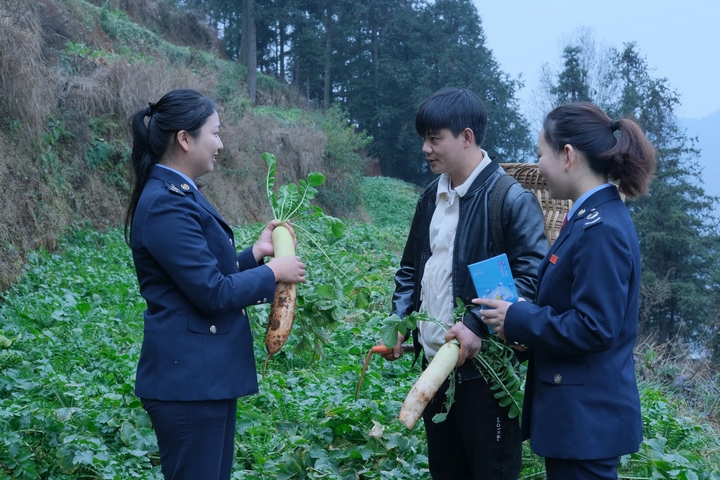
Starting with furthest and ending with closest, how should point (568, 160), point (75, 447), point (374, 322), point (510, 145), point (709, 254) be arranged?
point (510, 145)
point (709, 254)
point (374, 322)
point (75, 447)
point (568, 160)

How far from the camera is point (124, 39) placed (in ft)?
69.1

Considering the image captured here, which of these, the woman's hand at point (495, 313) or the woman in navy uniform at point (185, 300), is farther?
the woman's hand at point (495, 313)

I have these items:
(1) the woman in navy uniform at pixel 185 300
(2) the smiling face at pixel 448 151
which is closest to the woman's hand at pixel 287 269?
(1) the woman in navy uniform at pixel 185 300

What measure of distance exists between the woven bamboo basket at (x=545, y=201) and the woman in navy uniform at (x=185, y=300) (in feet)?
9.03

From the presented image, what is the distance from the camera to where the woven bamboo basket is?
4.73 metres

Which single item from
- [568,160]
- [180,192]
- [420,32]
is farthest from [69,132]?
[420,32]

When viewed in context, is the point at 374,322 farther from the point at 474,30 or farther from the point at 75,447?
the point at 474,30

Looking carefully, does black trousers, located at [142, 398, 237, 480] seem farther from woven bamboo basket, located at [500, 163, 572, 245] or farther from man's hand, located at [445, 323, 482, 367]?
woven bamboo basket, located at [500, 163, 572, 245]

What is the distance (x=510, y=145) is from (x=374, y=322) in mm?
33806

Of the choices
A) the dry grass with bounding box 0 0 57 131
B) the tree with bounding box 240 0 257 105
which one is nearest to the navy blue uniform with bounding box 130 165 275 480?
the dry grass with bounding box 0 0 57 131

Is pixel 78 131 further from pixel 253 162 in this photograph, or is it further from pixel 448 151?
pixel 448 151

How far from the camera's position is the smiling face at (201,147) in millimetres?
2531

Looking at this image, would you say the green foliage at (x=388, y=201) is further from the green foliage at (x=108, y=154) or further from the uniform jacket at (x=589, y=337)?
the uniform jacket at (x=589, y=337)

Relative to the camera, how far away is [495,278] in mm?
2504
